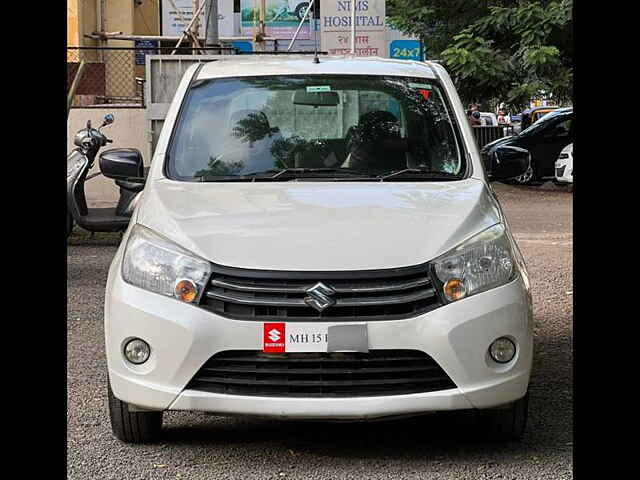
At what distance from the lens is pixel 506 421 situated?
16.8ft

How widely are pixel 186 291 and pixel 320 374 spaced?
25.6 inches

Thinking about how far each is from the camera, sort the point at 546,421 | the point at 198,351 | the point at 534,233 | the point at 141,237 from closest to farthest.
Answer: the point at 198,351, the point at 141,237, the point at 546,421, the point at 534,233

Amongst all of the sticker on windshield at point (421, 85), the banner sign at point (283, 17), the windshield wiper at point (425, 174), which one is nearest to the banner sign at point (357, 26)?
the banner sign at point (283, 17)

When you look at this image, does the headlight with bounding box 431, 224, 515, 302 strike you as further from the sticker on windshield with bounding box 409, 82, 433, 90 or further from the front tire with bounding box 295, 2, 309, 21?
the front tire with bounding box 295, 2, 309, 21

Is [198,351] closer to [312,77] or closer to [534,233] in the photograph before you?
[312,77]

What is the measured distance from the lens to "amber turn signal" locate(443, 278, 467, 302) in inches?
186

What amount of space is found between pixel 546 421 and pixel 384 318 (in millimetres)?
1503

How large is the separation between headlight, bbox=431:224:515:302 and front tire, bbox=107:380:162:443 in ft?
4.80

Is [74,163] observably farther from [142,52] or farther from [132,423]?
[142,52]

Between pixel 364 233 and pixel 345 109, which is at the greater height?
pixel 345 109

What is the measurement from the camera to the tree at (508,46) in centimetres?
2105

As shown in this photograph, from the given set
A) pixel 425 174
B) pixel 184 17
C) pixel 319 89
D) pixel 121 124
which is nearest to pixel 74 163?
pixel 121 124

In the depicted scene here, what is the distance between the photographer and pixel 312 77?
6.27m
